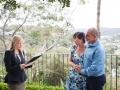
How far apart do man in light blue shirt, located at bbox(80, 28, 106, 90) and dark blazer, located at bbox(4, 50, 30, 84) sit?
857mm

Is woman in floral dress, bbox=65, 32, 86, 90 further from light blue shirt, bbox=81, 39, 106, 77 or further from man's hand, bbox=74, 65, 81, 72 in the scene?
light blue shirt, bbox=81, 39, 106, 77

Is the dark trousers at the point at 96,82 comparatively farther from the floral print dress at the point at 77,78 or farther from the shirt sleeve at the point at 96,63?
the floral print dress at the point at 77,78

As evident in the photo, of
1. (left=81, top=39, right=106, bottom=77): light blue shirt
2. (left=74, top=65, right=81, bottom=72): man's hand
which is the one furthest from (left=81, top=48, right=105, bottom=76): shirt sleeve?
(left=74, top=65, right=81, bottom=72): man's hand

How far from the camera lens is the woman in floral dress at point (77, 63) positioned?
9.24ft

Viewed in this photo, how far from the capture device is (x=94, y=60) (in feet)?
8.17

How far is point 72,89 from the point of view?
9.61 ft

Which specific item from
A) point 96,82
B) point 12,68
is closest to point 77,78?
point 96,82

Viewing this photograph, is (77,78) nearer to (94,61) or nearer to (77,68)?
(77,68)

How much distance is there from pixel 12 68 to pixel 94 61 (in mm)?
1055

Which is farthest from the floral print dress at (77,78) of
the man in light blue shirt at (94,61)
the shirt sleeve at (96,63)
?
the shirt sleeve at (96,63)

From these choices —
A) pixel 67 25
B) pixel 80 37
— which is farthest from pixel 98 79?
pixel 67 25

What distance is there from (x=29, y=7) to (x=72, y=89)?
5.69 meters

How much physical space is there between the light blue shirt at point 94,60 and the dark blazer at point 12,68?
0.87 metres

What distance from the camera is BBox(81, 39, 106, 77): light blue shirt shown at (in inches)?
97.8
